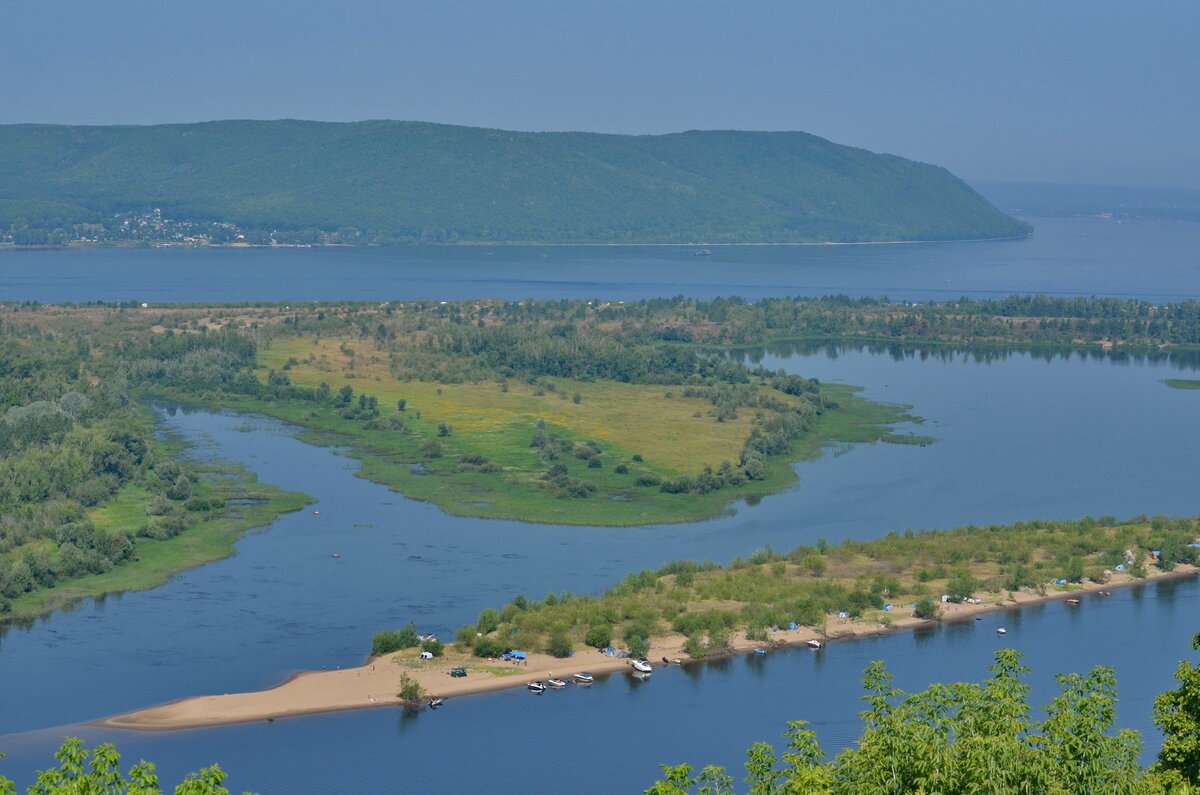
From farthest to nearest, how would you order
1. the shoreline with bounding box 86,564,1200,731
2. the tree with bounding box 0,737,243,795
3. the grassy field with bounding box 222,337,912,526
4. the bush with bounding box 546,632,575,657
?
the grassy field with bounding box 222,337,912,526 < the bush with bounding box 546,632,575,657 < the shoreline with bounding box 86,564,1200,731 < the tree with bounding box 0,737,243,795

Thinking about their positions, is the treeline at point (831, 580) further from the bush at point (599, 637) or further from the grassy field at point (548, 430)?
the grassy field at point (548, 430)

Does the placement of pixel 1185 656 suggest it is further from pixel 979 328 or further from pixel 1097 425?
pixel 979 328

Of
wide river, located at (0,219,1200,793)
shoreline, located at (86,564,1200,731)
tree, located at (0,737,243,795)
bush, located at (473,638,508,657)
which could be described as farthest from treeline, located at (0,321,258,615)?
tree, located at (0,737,243,795)

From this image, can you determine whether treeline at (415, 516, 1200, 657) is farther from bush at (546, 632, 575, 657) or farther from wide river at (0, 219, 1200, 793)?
wide river at (0, 219, 1200, 793)

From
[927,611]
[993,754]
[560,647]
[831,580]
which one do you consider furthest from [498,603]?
[993,754]

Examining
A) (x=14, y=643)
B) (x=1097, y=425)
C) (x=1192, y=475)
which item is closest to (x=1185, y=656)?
(x=1192, y=475)
